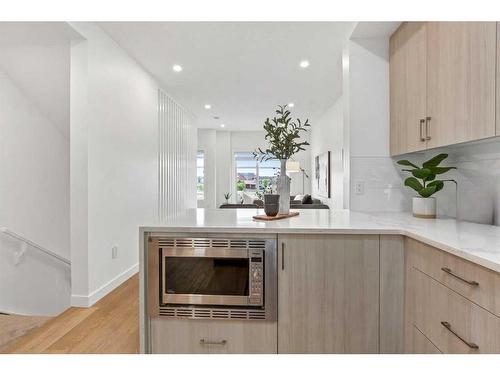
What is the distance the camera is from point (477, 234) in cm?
134

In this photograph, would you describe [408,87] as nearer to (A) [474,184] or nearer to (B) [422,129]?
(B) [422,129]

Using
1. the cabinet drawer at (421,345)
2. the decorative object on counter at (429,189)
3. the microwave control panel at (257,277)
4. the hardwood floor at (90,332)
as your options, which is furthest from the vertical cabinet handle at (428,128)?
the hardwood floor at (90,332)

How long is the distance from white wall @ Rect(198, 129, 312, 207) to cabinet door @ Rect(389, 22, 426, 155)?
6.15 m

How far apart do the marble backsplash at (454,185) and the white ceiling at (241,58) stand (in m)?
1.20

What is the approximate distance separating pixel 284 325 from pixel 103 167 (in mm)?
2318

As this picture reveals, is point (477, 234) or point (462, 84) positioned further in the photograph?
point (462, 84)

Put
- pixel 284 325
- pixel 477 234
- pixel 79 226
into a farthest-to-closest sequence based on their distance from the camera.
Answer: pixel 79 226
pixel 284 325
pixel 477 234

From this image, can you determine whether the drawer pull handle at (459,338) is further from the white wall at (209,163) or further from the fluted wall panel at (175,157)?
the white wall at (209,163)

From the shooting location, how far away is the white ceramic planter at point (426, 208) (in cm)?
191

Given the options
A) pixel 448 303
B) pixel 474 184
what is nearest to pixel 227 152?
pixel 474 184

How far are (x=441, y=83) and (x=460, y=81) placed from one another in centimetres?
18
